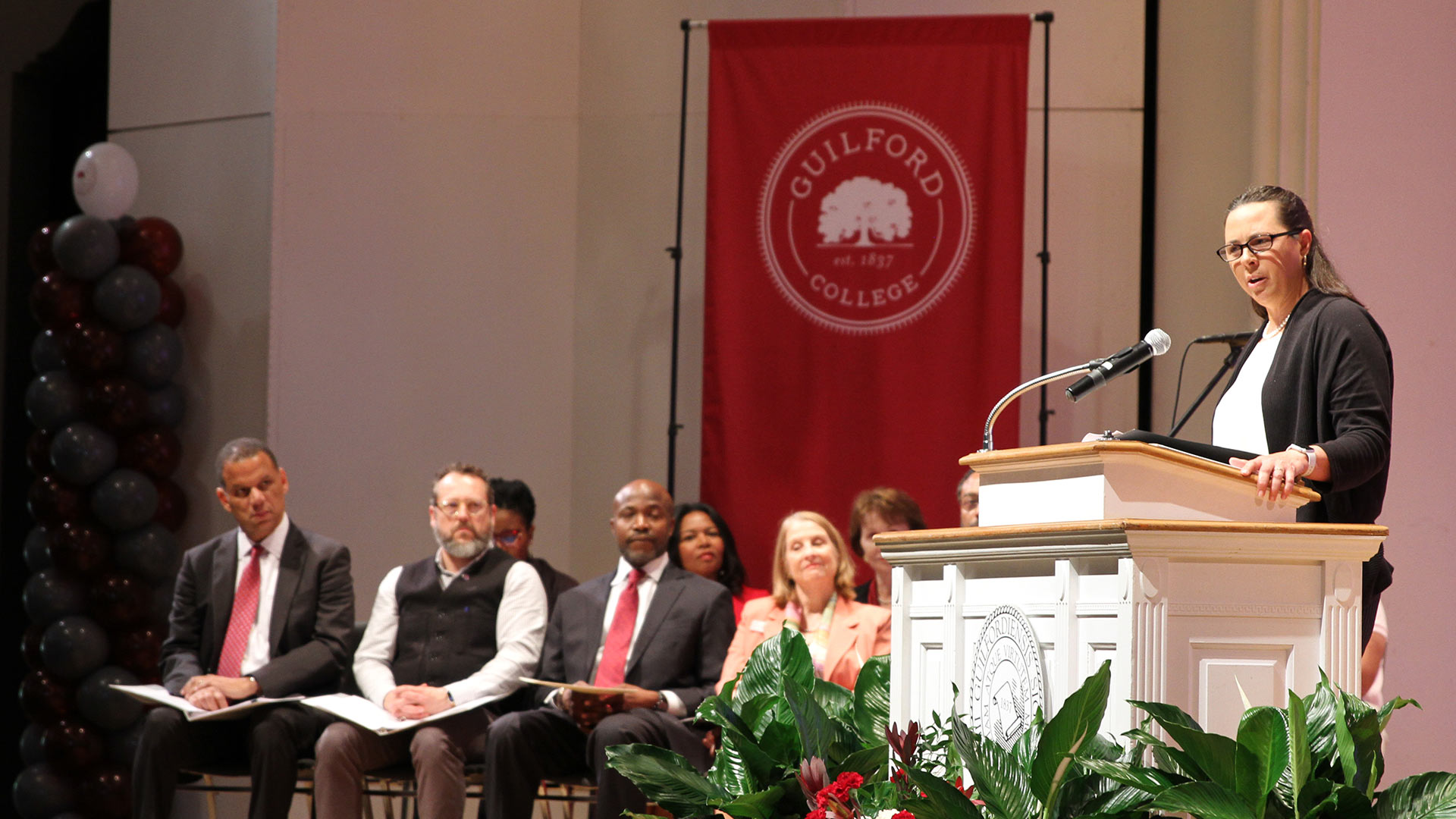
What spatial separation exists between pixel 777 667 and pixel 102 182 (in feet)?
14.0

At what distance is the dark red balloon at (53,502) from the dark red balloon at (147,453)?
0.25 metres

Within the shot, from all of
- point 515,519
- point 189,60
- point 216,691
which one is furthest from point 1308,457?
point 189,60

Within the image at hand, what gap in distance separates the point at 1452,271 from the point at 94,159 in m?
5.05

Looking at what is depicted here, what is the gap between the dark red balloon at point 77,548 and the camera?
18.5 feet

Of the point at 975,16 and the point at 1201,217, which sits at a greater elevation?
the point at 975,16

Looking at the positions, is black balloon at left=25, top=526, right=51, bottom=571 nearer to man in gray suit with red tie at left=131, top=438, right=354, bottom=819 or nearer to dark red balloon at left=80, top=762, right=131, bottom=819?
dark red balloon at left=80, top=762, right=131, bottom=819

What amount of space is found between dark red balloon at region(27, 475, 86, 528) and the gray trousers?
6.75ft

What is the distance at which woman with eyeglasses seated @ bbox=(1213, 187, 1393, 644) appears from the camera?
2.23 meters

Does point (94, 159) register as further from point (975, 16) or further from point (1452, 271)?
point (1452, 271)

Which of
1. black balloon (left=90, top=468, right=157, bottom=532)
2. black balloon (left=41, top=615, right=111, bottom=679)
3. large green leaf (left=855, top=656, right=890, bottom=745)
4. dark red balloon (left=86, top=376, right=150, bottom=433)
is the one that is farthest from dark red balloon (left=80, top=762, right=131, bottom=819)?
large green leaf (left=855, top=656, right=890, bottom=745)

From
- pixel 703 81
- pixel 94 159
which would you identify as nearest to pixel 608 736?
pixel 703 81

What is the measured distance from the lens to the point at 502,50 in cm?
629

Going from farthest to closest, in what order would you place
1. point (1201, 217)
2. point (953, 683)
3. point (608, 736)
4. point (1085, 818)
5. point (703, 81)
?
1. point (703, 81)
2. point (1201, 217)
3. point (608, 736)
4. point (953, 683)
5. point (1085, 818)

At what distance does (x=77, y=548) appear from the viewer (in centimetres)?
564
